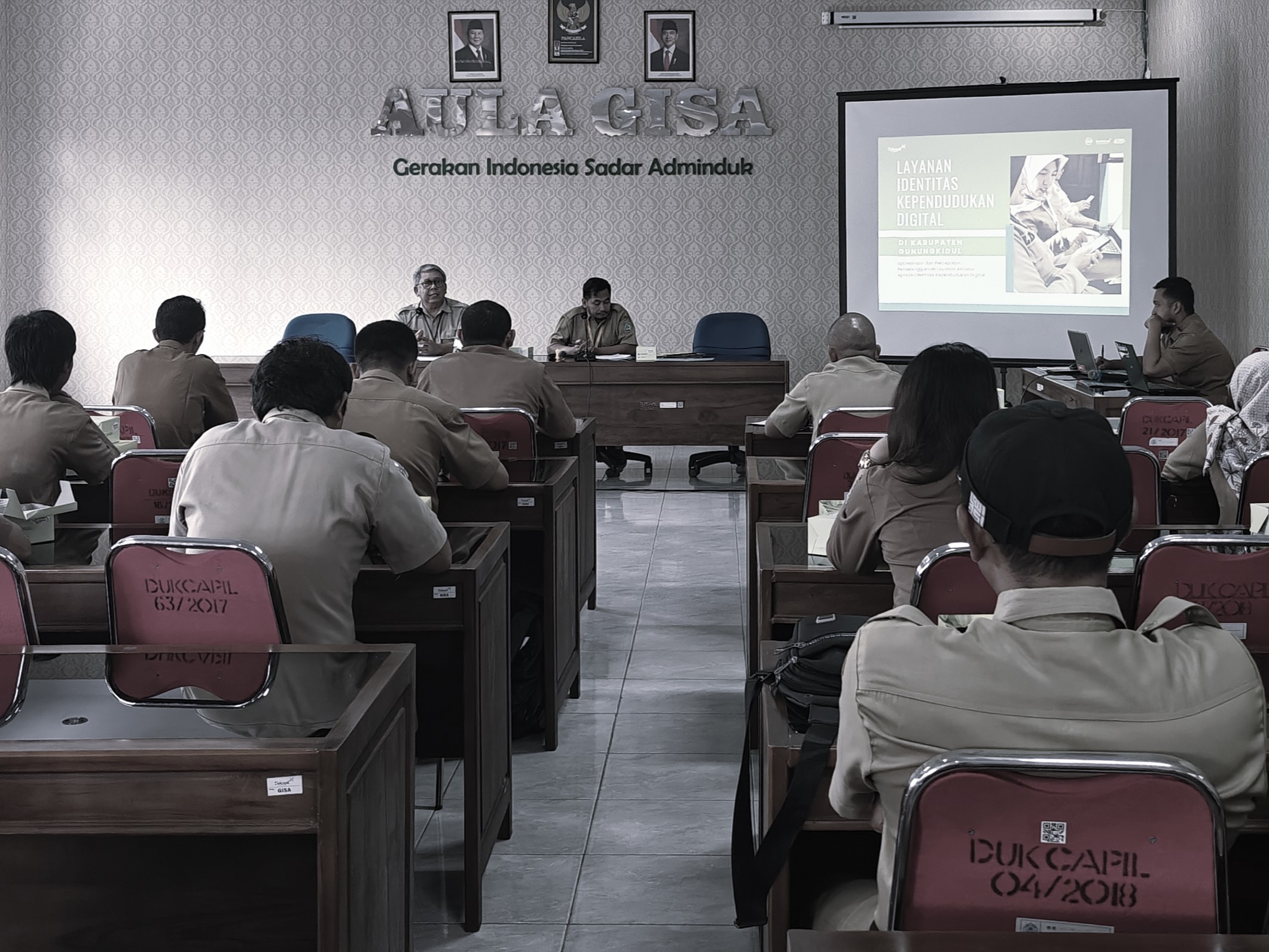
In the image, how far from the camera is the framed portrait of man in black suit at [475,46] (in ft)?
30.1

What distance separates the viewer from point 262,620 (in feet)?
6.98

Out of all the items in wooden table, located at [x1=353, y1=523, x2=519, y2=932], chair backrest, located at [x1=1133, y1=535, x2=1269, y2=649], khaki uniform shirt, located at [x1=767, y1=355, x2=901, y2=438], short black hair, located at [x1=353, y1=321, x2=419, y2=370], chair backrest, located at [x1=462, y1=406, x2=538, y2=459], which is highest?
short black hair, located at [x1=353, y1=321, x2=419, y2=370]

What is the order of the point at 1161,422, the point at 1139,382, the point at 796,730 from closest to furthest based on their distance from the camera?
1. the point at 796,730
2. the point at 1161,422
3. the point at 1139,382

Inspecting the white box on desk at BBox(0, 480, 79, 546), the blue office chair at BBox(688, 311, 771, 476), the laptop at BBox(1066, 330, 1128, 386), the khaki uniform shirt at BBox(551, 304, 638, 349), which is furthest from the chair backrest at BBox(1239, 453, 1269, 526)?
the khaki uniform shirt at BBox(551, 304, 638, 349)

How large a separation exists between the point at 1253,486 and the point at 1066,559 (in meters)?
2.20

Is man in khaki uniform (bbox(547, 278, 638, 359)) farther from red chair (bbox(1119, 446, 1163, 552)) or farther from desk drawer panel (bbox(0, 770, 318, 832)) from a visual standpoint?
desk drawer panel (bbox(0, 770, 318, 832))

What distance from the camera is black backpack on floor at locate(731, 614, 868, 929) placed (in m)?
1.63

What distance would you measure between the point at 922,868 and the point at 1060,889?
0.43ft

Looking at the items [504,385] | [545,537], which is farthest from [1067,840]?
[504,385]

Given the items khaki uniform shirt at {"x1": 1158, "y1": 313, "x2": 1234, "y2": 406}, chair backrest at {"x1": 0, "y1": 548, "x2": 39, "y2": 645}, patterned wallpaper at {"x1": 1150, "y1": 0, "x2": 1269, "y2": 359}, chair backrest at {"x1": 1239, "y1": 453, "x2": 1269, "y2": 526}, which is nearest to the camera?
chair backrest at {"x1": 0, "y1": 548, "x2": 39, "y2": 645}

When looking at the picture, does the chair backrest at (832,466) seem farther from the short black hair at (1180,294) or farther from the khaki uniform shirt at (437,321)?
the khaki uniform shirt at (437,321)

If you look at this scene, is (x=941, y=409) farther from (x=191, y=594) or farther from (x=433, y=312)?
(x=433, y=312)

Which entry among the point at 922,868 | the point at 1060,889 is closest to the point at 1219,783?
the point at 1060,889

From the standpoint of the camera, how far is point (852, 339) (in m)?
4.73
